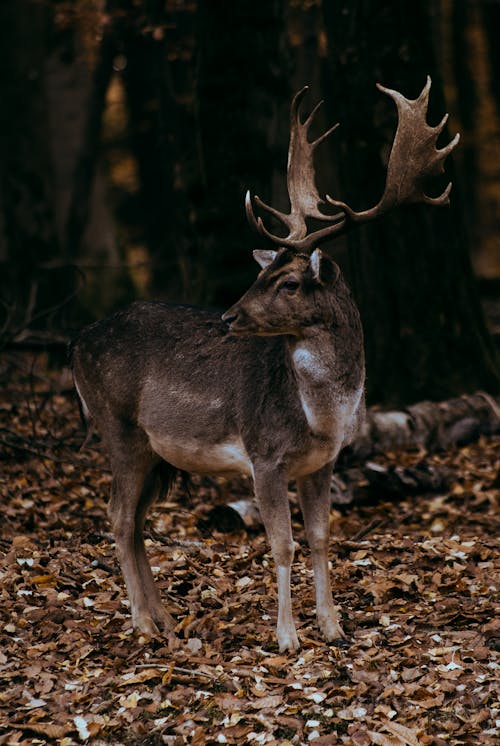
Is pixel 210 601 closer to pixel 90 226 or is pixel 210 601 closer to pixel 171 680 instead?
pixel 171 680

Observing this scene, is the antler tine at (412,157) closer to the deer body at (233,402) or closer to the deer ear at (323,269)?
the deer ear at (323,269)

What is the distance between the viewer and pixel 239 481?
10227 millimetres

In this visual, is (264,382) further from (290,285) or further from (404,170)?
(404,170)

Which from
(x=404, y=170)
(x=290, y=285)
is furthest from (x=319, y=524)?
(x=404, y=170)

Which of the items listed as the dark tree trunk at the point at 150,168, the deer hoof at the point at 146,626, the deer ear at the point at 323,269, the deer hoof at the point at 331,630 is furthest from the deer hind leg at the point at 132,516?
the dark tree trunk at the point at 150,168

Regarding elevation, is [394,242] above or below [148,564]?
above

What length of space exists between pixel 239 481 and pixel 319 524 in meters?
3.47

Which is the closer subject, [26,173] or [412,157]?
[412,157]

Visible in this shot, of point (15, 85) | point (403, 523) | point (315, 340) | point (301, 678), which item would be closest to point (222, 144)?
point (403, 523)

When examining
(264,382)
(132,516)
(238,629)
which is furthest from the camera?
(132,516)

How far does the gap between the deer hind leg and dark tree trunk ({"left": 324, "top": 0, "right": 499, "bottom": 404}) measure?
481 centimetres

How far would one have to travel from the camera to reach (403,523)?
9094 millimetres

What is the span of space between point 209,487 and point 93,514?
1.17 metres

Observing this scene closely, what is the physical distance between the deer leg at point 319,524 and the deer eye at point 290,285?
1054 mm
